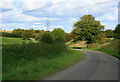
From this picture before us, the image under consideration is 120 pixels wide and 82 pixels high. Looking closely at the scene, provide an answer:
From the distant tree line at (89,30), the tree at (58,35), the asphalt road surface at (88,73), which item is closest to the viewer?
the asphalt road surface at (88,73)

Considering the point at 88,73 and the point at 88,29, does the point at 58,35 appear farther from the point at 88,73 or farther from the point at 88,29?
the point at 88,73

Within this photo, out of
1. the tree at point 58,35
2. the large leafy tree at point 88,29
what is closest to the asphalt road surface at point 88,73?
the tree at point 58,35

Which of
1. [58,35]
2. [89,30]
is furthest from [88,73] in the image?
[89,30]

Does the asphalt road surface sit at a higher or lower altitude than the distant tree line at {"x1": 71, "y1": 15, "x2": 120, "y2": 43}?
lower

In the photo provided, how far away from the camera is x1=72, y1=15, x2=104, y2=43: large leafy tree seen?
5903 cm

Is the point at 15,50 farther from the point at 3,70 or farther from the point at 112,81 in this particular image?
the point at 112,81

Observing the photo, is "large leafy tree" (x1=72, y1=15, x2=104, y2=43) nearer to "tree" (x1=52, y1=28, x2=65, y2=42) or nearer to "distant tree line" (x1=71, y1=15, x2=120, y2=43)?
"distant tree line" (x1=71, y1=15, x2=120, y2=43)

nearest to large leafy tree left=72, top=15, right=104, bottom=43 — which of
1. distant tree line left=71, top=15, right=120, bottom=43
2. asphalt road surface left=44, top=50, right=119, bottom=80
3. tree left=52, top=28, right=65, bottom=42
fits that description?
distant tree line left=71, top=15, right=120, bottom=43

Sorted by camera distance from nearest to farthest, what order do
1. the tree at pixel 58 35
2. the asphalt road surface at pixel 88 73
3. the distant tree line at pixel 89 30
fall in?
the asphalt road surface at pixel 88 73 < the tree at pixel 58 35 < the distant tree line at pixel 89 30

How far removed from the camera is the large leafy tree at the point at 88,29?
59031 mm

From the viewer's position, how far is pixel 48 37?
26.1 metres

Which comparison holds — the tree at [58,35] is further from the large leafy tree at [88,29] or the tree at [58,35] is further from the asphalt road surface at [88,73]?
the asphalt road surface at [88,73]

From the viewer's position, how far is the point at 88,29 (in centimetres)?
5888

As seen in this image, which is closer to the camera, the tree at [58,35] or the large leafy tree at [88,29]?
the tree at [58,35]
